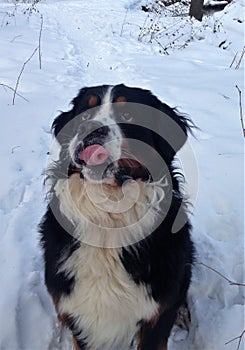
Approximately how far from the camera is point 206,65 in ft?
22.2

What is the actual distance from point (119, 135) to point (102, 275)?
657 mm

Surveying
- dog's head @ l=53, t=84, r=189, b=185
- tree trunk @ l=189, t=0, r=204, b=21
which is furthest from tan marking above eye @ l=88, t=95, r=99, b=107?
tree trunk @ l=189, t=0, r=204, b=21

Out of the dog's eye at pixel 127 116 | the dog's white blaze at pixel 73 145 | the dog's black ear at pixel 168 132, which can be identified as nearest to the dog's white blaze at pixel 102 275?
the dog's white blaze at pixel 73 145

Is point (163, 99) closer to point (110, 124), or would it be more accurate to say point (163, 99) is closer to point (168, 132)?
point (168, 132)

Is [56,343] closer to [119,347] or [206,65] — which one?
[119,347]

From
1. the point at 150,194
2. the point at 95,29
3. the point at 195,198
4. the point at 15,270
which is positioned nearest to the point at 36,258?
the point at 15,270

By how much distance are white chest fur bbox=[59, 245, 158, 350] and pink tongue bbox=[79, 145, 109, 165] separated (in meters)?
0.42

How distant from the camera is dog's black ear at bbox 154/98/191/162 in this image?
6.86 feet

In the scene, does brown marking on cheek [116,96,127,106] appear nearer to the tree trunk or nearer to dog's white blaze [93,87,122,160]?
dog's white blaze [93,87,122,160]

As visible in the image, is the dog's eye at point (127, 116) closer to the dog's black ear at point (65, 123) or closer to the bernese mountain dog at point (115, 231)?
the bernese mountain dog at point (115, 231)

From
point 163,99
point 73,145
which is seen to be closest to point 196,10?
point 163,99

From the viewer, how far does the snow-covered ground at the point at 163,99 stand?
2369 mm

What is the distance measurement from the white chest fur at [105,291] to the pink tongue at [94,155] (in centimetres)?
42

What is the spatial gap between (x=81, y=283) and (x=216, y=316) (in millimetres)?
919
